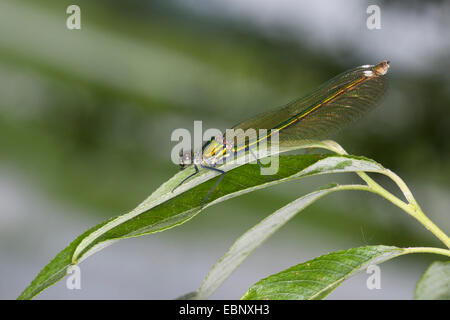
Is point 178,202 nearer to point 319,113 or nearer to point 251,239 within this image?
point 251,239

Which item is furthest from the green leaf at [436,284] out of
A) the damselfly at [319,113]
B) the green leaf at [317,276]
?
the damselfly at [319,113]

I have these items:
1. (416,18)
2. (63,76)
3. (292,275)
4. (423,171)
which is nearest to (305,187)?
(423,171)

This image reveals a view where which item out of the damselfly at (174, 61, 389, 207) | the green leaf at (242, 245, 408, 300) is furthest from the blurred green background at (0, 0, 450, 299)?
the green leaf at (242, 245, 408, 300)

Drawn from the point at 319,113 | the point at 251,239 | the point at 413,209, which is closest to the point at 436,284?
the point at 413,209

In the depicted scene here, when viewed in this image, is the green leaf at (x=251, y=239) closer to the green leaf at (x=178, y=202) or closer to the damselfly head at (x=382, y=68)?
the green leaf at (x=178, y=202)

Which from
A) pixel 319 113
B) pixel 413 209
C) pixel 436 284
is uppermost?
pixel 319 113

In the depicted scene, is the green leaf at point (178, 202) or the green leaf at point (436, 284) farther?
the green leaf at point (436, 284)
